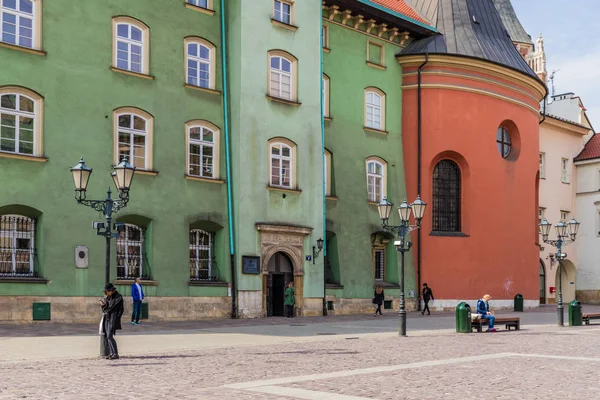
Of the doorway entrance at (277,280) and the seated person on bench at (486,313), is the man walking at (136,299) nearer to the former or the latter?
the doorway entrance at (277,280)

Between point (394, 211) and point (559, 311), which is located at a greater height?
point (394, 211)

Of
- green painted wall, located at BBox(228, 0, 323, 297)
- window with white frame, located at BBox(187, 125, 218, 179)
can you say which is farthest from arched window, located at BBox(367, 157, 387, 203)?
window with white frame, located at BBox(187, 125, 218, 179)

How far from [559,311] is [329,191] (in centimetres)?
1098

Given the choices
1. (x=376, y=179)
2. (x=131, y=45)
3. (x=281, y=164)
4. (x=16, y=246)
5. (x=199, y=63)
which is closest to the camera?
(x=16, y=246)

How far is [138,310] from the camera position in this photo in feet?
82.1

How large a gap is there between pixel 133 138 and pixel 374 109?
521 inches

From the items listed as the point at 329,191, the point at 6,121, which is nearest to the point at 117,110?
the point at 6,121

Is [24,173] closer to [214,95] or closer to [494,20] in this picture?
[214,95]

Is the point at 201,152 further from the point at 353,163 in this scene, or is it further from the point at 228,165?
the point at 353,163

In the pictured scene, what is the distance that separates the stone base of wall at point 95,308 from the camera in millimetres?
23484

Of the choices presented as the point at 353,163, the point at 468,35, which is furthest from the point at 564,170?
the point at 353,163

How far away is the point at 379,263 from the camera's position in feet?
121

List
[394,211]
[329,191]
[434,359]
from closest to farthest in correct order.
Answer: [434,359]
[329,191]
[394,211]

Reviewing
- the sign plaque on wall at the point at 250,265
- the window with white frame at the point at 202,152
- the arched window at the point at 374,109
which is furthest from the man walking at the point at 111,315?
the arched window at the point at 374,109
